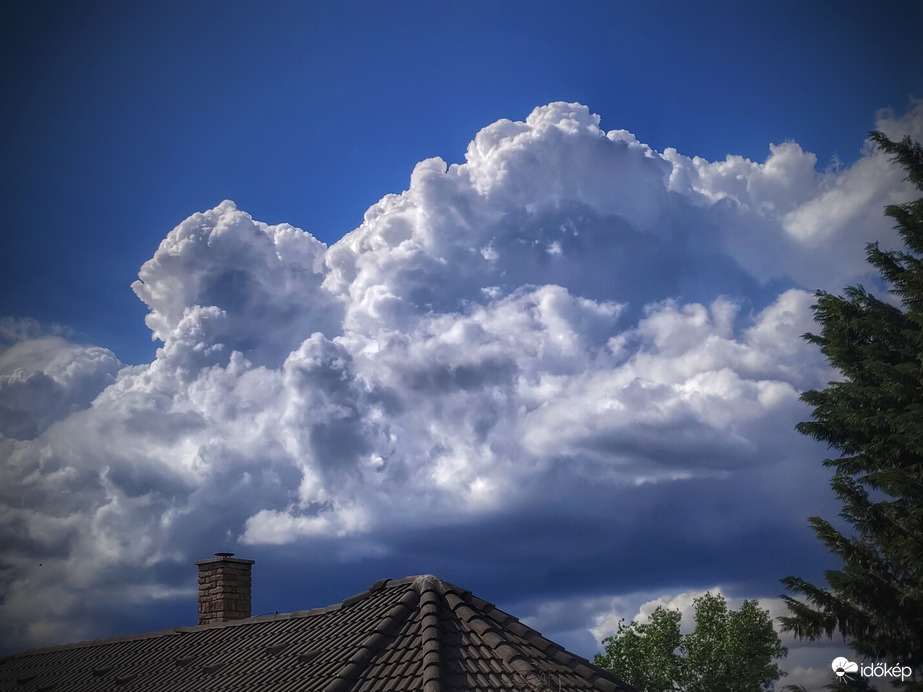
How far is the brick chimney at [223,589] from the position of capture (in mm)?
21844

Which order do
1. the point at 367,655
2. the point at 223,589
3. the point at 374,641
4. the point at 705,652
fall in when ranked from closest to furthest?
the point at 367,655
the point at 374,641
the point at 223,589
the point at 705,652

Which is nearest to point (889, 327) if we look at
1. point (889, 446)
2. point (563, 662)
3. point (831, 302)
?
point (831, 302)

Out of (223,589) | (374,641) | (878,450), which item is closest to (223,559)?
(223,589)

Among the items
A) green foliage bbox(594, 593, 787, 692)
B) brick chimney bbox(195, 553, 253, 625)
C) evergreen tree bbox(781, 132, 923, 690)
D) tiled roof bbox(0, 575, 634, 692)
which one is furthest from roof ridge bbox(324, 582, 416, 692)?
green foliage bbox(594, 593, 787, 692)

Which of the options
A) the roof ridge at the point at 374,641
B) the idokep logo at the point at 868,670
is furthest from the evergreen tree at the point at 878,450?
the roof ridge at the point at 374,641

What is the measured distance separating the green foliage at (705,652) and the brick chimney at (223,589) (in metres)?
22.4

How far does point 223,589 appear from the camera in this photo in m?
21.8

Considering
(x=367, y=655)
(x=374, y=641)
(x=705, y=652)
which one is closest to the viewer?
(x=367, y=655)

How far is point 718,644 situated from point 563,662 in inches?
1022

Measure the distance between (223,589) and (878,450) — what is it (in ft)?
60.7

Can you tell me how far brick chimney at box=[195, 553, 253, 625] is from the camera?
21844mm

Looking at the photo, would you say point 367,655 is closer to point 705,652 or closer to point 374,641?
point 374,641

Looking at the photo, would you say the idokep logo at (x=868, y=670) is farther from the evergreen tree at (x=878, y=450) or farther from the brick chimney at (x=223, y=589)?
the brick chimney at (x=223, y=589)

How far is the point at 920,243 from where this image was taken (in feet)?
81.9
